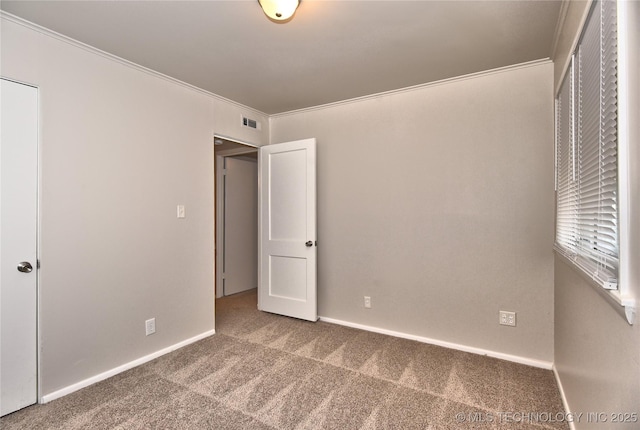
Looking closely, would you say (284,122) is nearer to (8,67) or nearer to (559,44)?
(8,67)

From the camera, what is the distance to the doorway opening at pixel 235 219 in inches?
190

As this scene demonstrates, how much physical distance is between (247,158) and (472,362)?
4168mm

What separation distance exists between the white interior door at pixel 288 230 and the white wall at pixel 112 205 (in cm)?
79

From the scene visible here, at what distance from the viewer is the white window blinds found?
3.65 ft

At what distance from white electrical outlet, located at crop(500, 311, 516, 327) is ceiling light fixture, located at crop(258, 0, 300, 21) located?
2.81 m

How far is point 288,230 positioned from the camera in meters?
3.76

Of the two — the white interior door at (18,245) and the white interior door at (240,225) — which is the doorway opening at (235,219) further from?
the white interior door at (18,245)

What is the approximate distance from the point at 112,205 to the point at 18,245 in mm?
616

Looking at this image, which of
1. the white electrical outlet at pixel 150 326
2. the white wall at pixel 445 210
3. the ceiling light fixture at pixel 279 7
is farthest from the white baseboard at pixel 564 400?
the white electrical outlet at pixel 150 326

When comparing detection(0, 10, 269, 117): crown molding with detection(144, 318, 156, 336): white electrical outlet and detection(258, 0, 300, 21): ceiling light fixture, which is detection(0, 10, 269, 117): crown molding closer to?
detection(258, 0, 300, 21): ceiling light fixture

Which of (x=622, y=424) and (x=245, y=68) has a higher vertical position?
(x=245, y=68)

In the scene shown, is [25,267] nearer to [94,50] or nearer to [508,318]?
[94,50]

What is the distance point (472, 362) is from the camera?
2656mm

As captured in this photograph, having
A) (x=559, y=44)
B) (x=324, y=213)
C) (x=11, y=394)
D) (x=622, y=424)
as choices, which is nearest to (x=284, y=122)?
(x=324, y=213)
